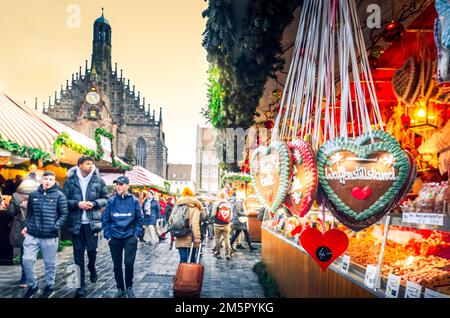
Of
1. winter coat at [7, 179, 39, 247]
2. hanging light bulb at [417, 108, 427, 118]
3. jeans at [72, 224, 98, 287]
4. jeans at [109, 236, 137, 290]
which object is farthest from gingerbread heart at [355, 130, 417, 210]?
winter coat at [7, 179, 39, 247]

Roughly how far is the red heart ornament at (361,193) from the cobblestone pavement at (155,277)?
3.88m

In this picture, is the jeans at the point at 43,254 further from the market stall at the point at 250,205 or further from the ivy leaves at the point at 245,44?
the market stall at the point at 250,205

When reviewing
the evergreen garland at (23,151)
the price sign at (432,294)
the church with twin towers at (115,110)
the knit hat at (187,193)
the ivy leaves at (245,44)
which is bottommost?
the price sign at (432,294)

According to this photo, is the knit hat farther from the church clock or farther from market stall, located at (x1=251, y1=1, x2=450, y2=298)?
the church clock

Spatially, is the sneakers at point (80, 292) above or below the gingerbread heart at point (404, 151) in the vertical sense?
below

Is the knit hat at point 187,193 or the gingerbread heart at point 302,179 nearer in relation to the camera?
the gingerbread heart at point 302,179

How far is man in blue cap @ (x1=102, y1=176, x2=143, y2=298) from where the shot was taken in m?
4.71

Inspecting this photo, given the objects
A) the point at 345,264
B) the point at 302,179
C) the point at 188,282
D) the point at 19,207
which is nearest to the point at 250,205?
the point at 19,207

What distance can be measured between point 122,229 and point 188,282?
1172 millimetres

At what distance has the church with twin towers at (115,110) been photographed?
4575 centimetres

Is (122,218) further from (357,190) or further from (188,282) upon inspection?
(357,190)

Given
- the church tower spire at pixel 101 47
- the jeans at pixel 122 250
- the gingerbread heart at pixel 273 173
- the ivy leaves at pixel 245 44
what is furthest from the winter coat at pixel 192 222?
the church tower spire at pixel 101 47

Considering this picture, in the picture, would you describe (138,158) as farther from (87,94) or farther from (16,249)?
(16,249)
